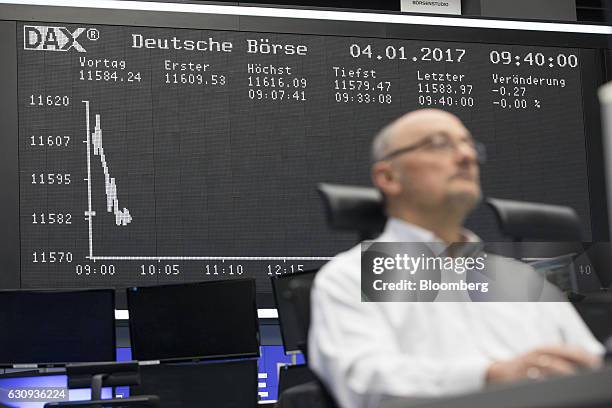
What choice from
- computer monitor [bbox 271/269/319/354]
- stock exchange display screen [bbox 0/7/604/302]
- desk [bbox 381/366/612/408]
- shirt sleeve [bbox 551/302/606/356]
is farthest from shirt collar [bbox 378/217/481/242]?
stock exchange display screen [bbox 0/7/604/302]

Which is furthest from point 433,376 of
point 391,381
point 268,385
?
point 268,385

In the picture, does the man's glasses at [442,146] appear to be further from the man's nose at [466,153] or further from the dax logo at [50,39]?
the dax logo at [50,39]

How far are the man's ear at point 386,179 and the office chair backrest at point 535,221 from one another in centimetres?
17

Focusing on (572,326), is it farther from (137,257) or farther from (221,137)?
(221,137)

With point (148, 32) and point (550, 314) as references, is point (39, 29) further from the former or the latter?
point (550, 314)

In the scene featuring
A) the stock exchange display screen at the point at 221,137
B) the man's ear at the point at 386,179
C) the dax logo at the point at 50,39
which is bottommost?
the man's ear at the point at 386,179

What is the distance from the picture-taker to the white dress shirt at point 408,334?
107cm

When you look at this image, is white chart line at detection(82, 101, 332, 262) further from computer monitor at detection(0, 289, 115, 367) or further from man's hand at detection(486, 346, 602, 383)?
man's hand at detection(486, 346, 602, 383)

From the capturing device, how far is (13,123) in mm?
4270

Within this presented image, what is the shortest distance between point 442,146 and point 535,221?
0.17m

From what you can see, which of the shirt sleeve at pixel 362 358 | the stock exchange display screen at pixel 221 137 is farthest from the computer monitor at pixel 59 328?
the shirt sleeve at pixel 362 358

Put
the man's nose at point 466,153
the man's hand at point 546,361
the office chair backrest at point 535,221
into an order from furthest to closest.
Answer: the man's nose at point 466,153 < the office chair backrest at point 535,221 < the man's hand at point 546,361

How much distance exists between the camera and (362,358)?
1.08 metres

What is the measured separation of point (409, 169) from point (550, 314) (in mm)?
237
